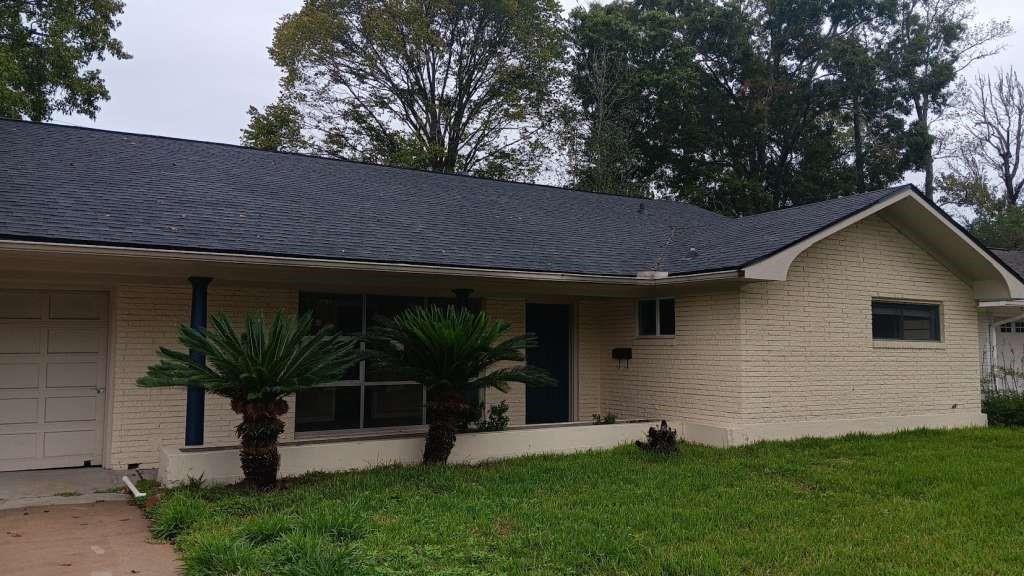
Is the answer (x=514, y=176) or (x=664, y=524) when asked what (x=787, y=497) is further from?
(x=514, y=176)

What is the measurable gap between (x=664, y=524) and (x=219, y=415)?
20.9 feet

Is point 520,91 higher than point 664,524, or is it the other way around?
point 520,91

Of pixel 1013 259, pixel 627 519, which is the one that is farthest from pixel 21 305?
pixel 1013 259

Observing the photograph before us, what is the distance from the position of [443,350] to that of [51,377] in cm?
483

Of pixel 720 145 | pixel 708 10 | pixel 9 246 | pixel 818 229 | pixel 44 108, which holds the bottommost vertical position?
pixel 9 246

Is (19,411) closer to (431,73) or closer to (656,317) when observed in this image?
(656,317)

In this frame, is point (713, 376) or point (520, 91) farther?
point (520, 91)

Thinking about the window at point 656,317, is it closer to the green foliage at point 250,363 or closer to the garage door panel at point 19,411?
the green foliage at point 250,363

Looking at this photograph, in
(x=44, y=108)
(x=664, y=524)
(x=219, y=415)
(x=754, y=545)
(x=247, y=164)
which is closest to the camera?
(x=754, y=545)

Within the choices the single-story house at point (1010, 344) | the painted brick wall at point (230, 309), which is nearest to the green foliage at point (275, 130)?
the painted brick wall at point (230, 309)

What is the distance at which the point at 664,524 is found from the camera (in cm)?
616

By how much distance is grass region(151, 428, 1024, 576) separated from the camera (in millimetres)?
5168

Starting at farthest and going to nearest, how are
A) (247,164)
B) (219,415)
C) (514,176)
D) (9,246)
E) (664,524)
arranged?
(514,176) → (247,164) → (219,415) → (9,246) → (664,524)

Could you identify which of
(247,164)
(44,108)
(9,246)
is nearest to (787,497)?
(9,246)
